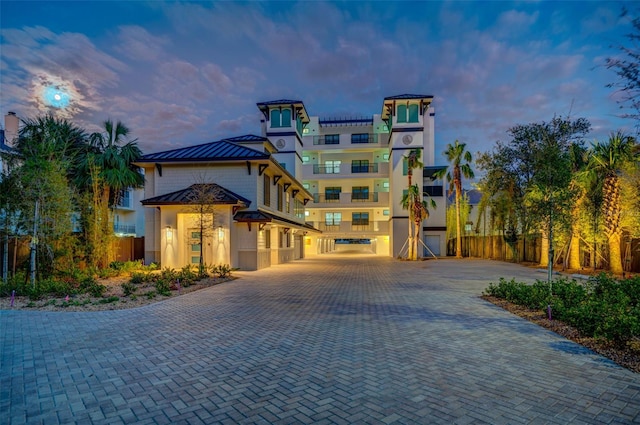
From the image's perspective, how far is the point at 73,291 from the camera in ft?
36.7

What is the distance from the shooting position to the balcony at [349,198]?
126 feet

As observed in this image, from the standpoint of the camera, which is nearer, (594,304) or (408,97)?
(594,304)

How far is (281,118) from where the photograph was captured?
118 feet

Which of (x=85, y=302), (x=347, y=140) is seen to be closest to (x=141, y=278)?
(x=85, y=302)

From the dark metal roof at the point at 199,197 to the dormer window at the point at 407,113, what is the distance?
21.1 metres

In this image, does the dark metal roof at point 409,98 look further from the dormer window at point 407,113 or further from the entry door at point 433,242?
the entry door at point 433,242

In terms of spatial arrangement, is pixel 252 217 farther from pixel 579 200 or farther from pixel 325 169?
pixel 325 169

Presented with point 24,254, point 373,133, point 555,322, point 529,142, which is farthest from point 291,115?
point 555,322

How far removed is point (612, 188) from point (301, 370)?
61.7 ft

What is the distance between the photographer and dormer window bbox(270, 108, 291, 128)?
35.9 meters

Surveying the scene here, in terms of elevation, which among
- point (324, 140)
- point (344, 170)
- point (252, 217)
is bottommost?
point (252, 217)

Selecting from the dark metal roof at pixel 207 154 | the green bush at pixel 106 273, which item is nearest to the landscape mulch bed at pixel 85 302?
the green bush at pixel 106 273

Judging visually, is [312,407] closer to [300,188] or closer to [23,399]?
[23,399]

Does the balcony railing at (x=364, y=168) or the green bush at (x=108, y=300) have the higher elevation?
the balcony railing at (x=364, y=168)
